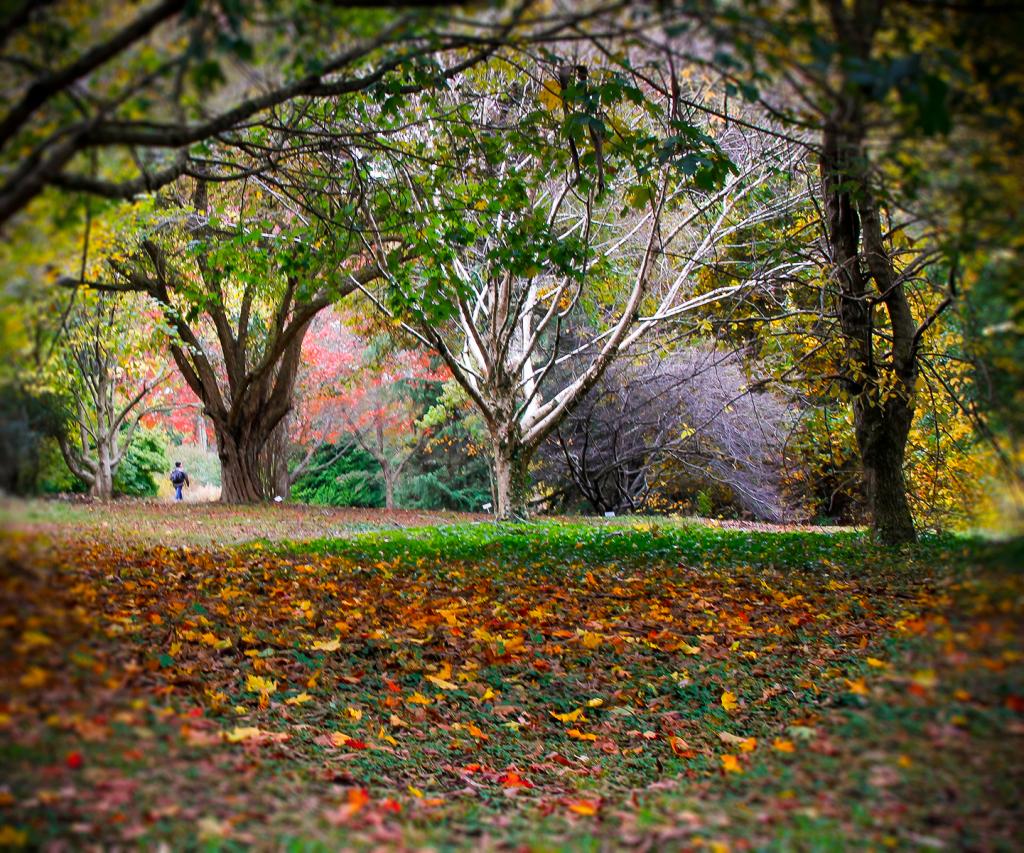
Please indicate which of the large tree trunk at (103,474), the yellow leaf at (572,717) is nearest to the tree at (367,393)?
the large tree trunk at (103,474)

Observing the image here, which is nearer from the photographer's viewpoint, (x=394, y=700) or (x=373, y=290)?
(x=394, y=700)

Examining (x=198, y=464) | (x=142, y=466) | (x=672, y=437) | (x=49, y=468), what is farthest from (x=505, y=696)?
(x=198, y=464)

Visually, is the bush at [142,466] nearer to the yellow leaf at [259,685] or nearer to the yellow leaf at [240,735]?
the yellow leaf at [259,685]

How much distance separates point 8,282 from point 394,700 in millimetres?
2959

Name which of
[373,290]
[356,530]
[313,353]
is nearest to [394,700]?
[356,530]

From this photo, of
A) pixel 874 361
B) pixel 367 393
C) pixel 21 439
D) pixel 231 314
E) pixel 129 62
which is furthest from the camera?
pixel 367 393

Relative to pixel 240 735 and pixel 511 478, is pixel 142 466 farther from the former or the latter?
pixel 240 735

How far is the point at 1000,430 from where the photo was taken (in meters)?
2.50

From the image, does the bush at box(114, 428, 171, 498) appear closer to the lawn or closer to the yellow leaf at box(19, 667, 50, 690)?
the lawn

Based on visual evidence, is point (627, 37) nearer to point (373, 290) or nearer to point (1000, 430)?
point (1000, 430)

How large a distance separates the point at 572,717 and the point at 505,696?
450 mm

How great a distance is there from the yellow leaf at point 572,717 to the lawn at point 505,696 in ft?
0.05

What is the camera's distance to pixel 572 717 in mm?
4305

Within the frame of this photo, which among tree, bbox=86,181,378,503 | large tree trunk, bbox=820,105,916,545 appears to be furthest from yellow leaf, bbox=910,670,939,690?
tree, bbox=86,181,378,503
